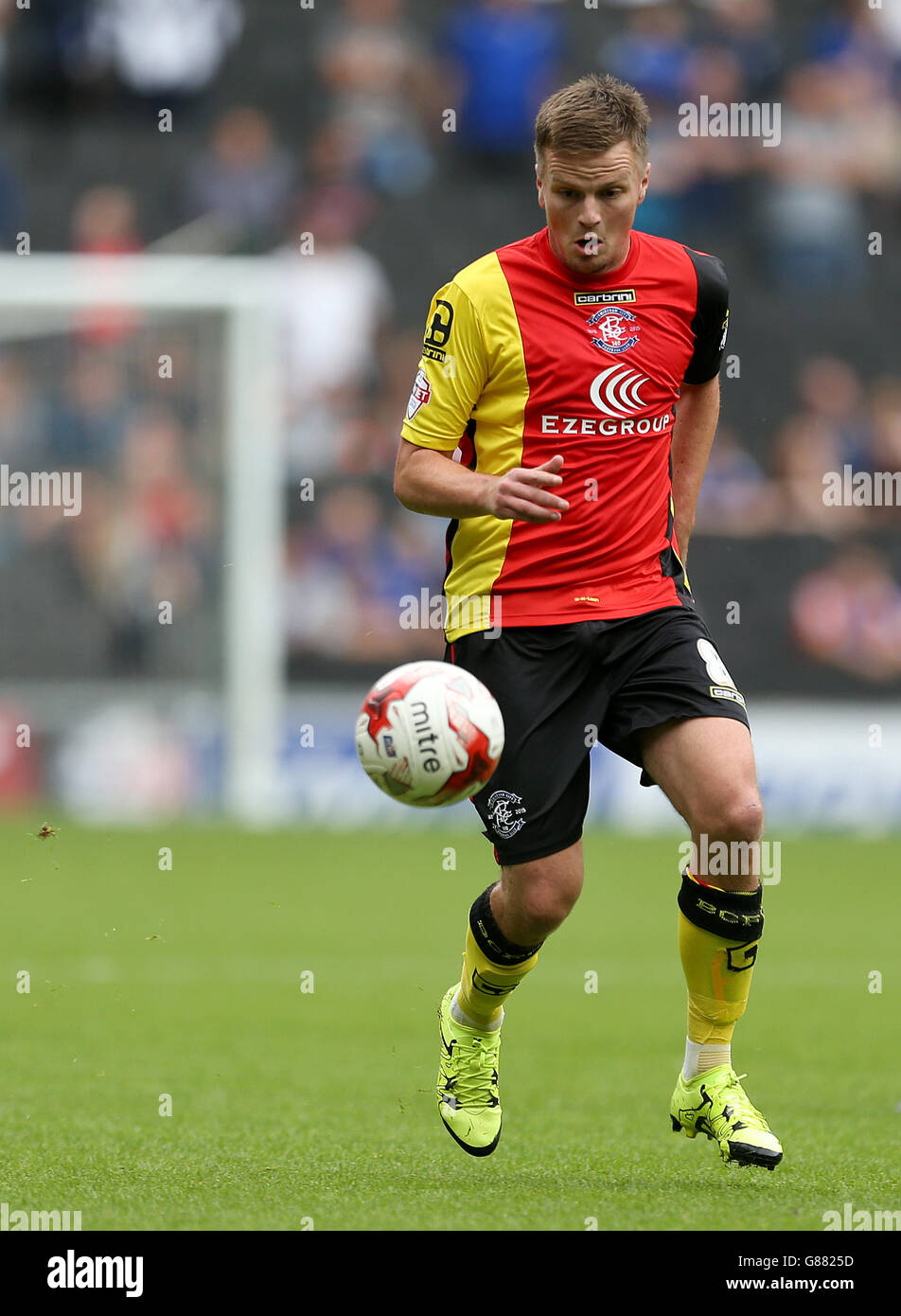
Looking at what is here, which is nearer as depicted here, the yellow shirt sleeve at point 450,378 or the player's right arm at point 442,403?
the player's right arm at point 442,403

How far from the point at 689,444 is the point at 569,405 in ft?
1.94

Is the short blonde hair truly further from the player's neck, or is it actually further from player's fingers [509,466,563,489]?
player's fingers [509,466,563,489]

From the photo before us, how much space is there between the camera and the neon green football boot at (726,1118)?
4.96 m

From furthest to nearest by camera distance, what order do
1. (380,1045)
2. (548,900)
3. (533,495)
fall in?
(380,1045), (548,900), (533,495)

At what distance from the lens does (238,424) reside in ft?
51.4

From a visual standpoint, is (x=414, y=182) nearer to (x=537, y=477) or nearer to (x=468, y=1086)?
(x=468, y=1086)

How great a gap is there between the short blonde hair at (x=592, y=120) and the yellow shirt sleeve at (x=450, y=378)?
1.39ft

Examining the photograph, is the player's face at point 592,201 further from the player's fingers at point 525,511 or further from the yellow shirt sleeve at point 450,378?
the player's fingers at point 525,511

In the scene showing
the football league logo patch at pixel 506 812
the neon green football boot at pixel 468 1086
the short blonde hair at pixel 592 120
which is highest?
the short blonde hair at pixel 592 120

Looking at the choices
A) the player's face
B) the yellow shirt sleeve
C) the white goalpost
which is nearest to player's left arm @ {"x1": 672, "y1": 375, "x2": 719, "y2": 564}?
the player's face

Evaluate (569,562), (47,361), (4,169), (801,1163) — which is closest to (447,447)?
(569,562)

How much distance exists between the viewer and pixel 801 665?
1603 centimetres

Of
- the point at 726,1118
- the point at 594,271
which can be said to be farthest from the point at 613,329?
the point at 726,1118

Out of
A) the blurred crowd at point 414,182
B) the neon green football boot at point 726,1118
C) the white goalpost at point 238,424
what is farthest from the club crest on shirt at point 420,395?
the blurred crowd at point 414,182
